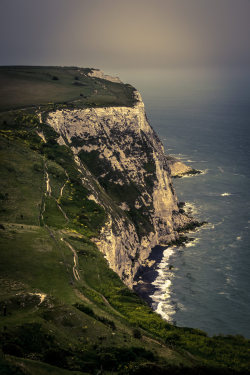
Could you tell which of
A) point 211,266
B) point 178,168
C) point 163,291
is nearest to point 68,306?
point 163,291

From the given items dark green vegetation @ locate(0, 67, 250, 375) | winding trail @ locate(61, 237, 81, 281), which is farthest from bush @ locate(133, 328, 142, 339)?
winding trail @ locate(61, 237, 81, 281)

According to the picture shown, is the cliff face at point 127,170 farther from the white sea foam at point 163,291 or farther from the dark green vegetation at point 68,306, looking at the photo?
the dark green vegetation at point 68,306

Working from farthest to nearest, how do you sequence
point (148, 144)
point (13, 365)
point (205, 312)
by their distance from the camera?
point (148, 144), point (205, 312), point (13, 365)

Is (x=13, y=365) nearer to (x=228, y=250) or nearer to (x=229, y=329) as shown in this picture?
(x=229, y=329)

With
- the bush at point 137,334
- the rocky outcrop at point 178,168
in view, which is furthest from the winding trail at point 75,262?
the rocky outcrop at point 178,168

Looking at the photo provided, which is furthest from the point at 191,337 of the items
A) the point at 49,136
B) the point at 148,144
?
the point at 148,144

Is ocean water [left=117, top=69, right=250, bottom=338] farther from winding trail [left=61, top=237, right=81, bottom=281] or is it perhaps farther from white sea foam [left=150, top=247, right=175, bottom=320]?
winding trail [left=61, top=237, right=81, bottom=281]
